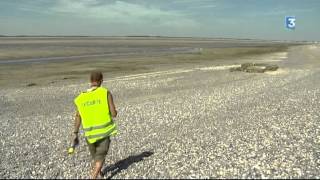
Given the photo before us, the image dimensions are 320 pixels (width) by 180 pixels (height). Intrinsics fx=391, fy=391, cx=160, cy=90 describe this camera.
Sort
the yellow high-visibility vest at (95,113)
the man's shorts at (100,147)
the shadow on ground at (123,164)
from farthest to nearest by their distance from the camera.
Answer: the shadow on ground at (123,164) → the man's shorts at (100,147) → the yellow high-visibility vest at (95,113)

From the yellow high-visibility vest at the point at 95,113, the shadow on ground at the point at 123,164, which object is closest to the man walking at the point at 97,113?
the yellow high-visibility vest at the point at 95,113

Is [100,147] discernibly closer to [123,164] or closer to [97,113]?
[97,113]

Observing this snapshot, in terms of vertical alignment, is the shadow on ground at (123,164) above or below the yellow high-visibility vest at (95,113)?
below

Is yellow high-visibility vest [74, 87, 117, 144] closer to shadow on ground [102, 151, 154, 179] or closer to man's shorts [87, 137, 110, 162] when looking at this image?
man's shorts [87, 137, 110, 162]

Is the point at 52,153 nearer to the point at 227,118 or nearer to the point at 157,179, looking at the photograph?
the point at 157,179

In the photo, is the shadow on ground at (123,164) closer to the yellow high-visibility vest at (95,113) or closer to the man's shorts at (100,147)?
the man's shorts at (100,147)

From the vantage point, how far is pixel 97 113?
755 centimetres

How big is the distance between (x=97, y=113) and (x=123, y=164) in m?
2.37

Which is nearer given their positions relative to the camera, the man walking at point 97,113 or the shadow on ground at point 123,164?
the man walking at point 97,113

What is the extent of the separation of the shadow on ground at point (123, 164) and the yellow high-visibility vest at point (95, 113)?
4.67 ft

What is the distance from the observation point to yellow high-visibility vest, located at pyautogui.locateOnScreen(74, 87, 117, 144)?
7.48m

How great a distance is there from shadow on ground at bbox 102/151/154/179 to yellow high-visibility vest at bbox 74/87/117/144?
142cm

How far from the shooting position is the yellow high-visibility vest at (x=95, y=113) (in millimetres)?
7484

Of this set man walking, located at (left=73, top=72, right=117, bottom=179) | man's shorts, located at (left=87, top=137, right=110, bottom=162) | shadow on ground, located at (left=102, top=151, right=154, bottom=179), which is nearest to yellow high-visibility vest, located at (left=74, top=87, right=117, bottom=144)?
man walking, located at (left=73, top=72, right=117, bottom=179)
